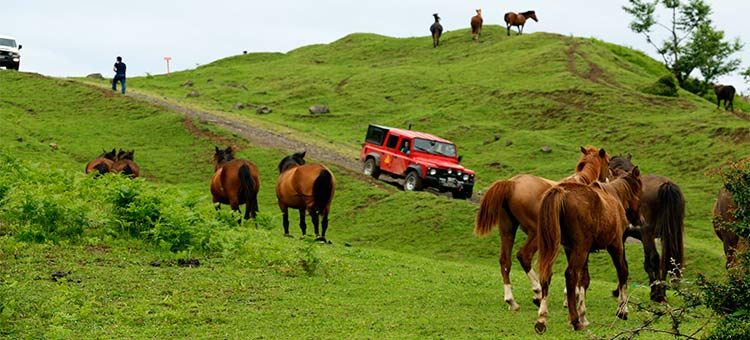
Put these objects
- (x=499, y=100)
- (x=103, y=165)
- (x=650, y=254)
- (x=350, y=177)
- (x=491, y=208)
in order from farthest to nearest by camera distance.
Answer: (x=499, y=100) → (x=350, y=177) → (x=103, y=165) → (x=650, y=254) → (x=491, y=208)

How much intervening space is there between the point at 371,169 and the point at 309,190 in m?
14.0

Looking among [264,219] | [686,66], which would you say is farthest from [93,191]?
[686,66]

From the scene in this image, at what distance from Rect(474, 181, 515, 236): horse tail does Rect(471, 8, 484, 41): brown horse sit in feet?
196

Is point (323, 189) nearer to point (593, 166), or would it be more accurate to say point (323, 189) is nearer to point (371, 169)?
point (593, 166)

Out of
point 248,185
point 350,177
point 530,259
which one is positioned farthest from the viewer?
point 350,177

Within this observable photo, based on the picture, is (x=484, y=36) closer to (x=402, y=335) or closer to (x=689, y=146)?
(x=689, y=146)

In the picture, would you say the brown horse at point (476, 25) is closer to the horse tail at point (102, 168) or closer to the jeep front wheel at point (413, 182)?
the jeep front wheel at point (413, 182)

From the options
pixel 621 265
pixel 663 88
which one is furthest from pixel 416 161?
pixel 663 88

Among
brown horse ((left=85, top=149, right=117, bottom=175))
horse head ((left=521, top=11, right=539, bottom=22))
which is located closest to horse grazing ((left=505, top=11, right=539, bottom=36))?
horse head ((left=521, top=11, right=539, bottom=22))

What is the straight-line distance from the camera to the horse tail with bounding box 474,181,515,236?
1448 centimetres

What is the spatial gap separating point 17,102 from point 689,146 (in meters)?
30.6

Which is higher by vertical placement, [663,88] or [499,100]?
[663,88]

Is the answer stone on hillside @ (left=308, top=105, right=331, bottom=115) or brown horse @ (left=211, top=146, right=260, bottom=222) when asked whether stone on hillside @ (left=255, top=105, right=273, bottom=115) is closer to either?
stone on hillside @ (left=308, top=105, right=331, bottom=115)

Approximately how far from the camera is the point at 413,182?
34781 mm
